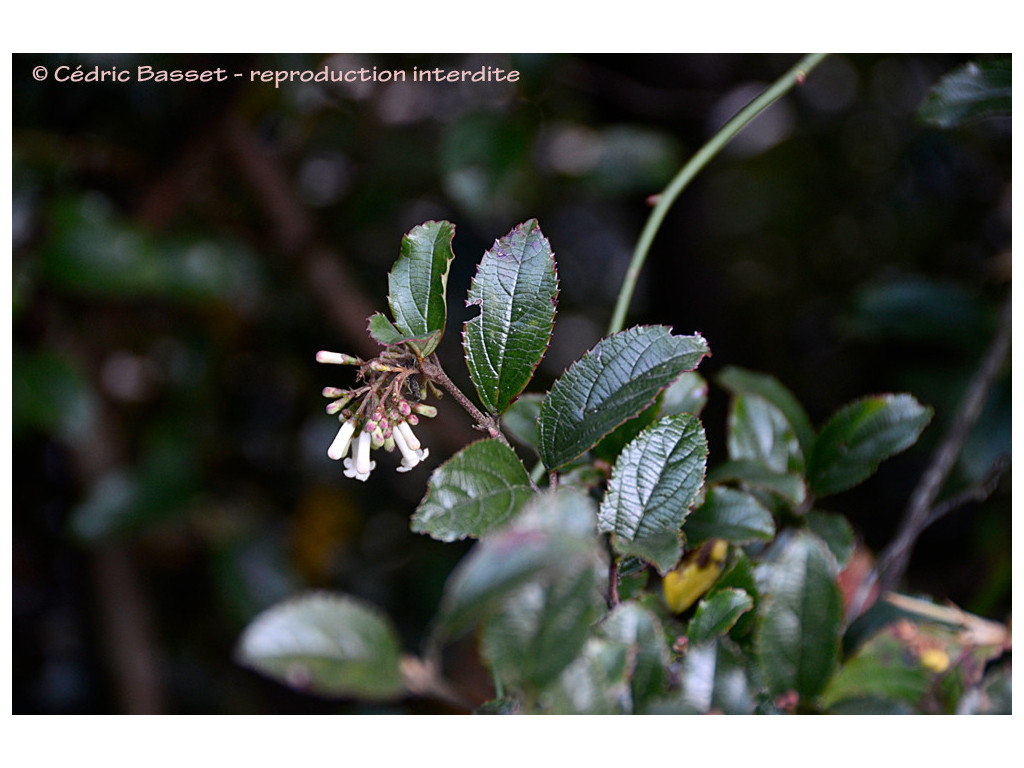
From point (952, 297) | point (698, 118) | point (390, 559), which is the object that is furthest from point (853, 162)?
point (390, 559)

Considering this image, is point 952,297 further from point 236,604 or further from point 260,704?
point 260,704

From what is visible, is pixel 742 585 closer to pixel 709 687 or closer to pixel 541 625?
pixel 709 687

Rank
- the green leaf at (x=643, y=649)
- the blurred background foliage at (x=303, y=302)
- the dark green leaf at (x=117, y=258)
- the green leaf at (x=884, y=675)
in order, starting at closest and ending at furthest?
the green leaf at (x=643, y=649) < the green leaf at (x=884, y=675) < the dark green leaf at (x=117, y=258) < the blurred background foliage at (x=303, y=302)

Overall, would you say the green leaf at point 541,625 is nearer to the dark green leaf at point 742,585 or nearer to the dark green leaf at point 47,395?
the dark green leaf at point 742,585

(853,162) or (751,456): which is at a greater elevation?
(853,162)

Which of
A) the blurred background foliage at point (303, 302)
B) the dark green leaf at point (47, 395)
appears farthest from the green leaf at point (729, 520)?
the dark green leaf at point (47, 395)

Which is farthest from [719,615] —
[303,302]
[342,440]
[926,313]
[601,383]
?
[303,302]
